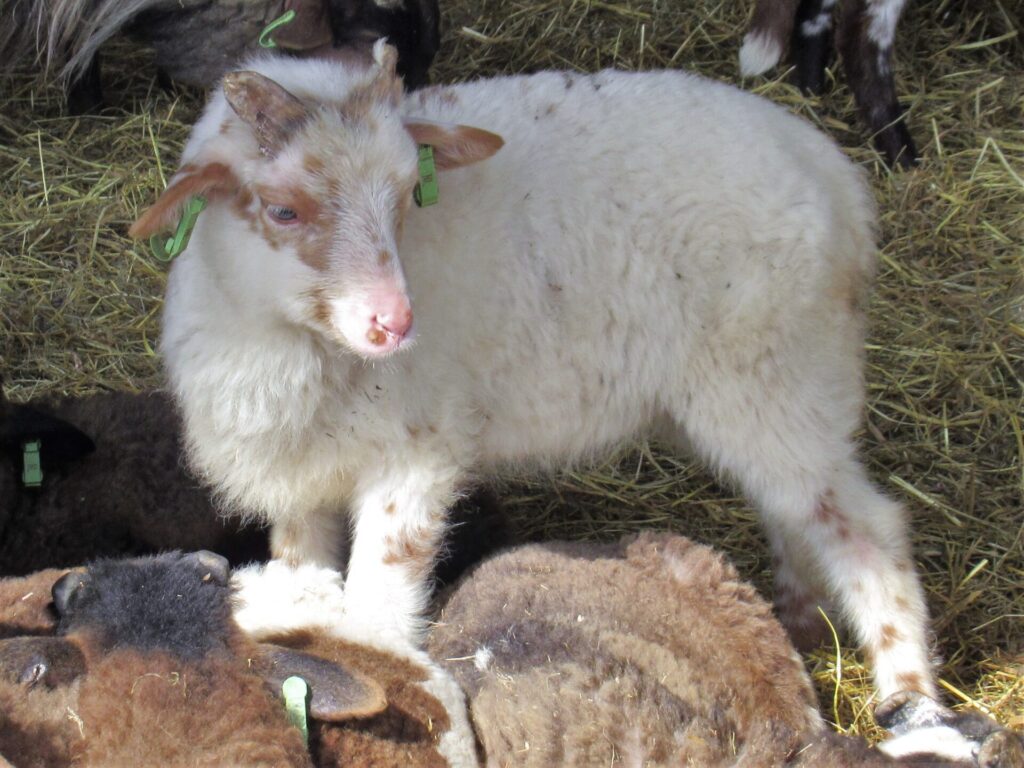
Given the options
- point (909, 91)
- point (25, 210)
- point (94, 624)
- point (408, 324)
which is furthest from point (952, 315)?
point (25, 210)

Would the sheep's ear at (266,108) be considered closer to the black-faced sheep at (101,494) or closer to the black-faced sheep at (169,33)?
the black-faced sheep at (101,494)

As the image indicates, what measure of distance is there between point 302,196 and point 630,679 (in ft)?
4.77

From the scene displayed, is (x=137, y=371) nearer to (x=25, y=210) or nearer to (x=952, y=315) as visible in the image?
(x=25, y=210)

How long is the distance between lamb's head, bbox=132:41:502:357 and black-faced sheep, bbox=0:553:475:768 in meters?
0.76

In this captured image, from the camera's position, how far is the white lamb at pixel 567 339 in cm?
344

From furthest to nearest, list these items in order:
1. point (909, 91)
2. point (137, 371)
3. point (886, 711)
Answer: point (909, 91) → point (137, 371) → point (886, 711)

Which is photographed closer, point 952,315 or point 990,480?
point 990,480

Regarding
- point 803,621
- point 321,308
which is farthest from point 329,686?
point 803,621

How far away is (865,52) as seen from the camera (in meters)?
5.91

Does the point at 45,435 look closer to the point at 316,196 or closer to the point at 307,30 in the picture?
the point at 316,196

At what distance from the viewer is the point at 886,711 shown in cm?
327

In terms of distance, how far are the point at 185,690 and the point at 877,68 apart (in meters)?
4.56

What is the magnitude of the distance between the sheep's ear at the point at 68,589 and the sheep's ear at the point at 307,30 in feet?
8.15

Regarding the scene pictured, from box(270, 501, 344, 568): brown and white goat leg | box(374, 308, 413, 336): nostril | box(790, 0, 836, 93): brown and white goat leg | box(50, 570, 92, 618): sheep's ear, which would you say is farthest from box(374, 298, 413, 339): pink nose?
box(790, 0, 836, 93): brown and white goat leg
